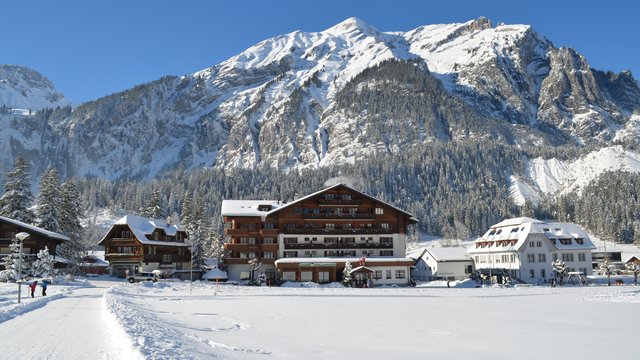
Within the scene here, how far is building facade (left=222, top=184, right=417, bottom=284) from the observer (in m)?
83.0

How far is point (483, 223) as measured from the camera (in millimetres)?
191375

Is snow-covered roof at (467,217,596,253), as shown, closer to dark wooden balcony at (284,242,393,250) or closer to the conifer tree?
dark wooden balcony at (284,242,393,250)

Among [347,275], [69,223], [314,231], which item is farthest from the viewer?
[314,231]

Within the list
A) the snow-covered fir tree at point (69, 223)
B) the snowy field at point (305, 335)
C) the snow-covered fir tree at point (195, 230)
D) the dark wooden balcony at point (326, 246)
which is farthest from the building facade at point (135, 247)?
the snowy field at point (305, 335)

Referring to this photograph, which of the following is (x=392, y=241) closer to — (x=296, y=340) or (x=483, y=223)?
(x=296, y=340)

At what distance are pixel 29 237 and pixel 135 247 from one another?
16725 mm

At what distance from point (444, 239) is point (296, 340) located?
176 m

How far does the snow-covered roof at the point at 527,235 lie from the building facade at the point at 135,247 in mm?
58288

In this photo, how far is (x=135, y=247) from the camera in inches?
3231

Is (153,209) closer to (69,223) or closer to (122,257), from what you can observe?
(122,257)

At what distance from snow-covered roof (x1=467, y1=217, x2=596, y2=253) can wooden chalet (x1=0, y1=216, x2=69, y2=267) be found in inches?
2844

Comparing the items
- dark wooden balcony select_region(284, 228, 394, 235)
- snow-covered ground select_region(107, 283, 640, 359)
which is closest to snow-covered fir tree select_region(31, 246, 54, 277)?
dark wooden balcony select_region(284, 228, 394, 235)

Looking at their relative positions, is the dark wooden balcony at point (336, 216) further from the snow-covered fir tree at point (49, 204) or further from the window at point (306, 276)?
the snow-covered fir tree at point (49, 204)

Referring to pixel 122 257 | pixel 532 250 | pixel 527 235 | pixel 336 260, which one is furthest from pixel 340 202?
pixel 122 257
